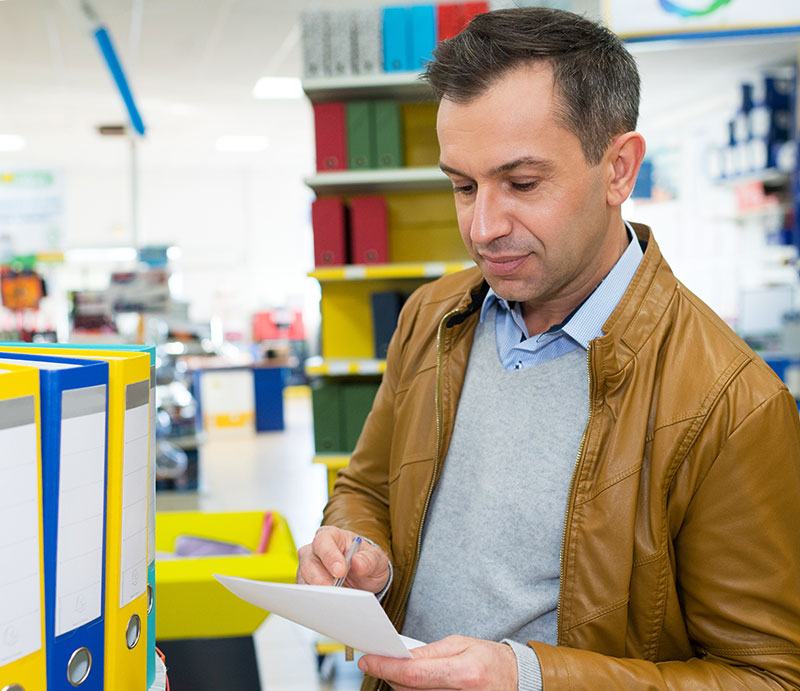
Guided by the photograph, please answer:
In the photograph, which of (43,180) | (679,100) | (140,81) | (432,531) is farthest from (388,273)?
(43,180)

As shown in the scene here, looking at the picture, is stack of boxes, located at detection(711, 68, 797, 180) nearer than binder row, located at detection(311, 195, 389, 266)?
No

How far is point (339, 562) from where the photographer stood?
3.86 ft

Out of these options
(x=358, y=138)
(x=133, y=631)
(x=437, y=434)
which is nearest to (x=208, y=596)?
(x=437, y=434)

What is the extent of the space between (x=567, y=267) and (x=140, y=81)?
7.71 meters

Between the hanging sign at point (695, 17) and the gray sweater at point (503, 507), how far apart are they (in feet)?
7.53

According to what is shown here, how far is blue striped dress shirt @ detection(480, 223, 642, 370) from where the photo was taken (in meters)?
1.22

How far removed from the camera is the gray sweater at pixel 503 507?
1.18 meters

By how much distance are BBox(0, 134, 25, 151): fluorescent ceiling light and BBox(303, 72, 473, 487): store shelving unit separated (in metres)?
7.94

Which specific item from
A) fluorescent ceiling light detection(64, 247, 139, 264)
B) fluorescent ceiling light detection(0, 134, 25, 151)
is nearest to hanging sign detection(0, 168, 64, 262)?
fluorescent ceiling light detection(0, 134, 25, 151)

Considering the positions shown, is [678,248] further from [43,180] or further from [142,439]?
[142,439]

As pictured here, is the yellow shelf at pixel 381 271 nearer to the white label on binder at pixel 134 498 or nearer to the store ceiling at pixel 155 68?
the white label on binder at pixel 134 498

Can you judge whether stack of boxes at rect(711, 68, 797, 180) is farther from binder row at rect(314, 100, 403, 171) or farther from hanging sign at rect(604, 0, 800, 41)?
binder row at rect(314, 100, 403, 171)

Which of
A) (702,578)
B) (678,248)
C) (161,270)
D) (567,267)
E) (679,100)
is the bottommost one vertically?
(702,578)

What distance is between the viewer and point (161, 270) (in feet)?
19.4
